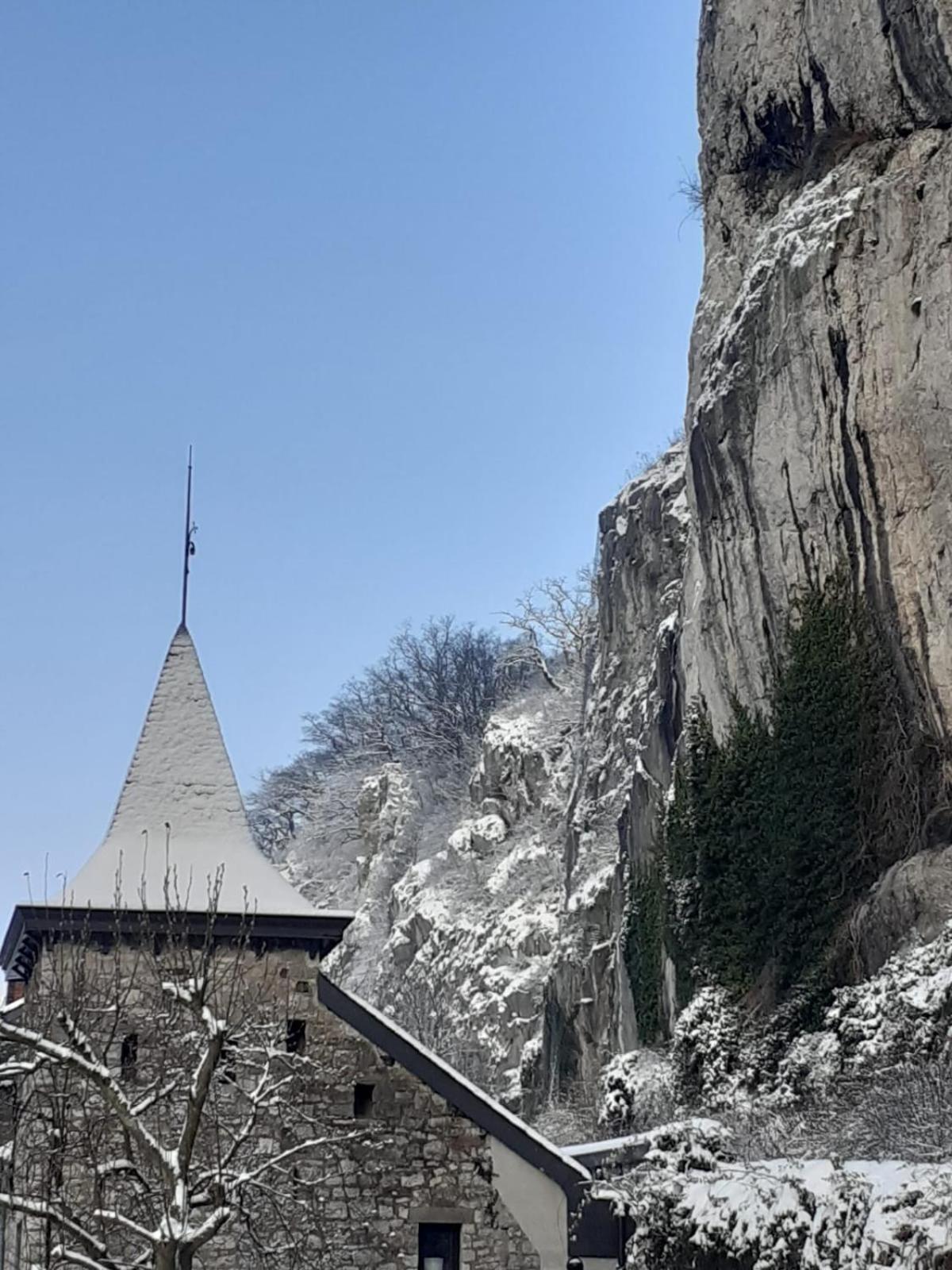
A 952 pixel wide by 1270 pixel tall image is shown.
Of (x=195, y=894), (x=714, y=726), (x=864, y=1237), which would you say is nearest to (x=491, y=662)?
(x=714, y=726)

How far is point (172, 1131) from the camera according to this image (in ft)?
37.3

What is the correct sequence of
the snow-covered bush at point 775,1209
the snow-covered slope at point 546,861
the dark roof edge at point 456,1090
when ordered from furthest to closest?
the snow-covered slope at point 546,861, the dark roof edge at point 456,1090, the snow-covered bush at point 775,1209

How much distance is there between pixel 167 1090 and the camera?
30.3ft

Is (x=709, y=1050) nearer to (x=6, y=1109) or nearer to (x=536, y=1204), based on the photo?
(x=536, y=1204)

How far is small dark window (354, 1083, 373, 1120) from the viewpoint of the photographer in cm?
1176

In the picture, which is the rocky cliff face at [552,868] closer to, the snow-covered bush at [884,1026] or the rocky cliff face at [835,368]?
the rocky cliff face at [835,368]

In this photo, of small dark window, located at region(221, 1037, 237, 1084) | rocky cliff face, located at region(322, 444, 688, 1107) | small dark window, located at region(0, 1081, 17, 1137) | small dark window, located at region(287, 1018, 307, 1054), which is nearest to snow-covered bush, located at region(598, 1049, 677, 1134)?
rocky cliff face, located at region(322, 444, 688, 1107)

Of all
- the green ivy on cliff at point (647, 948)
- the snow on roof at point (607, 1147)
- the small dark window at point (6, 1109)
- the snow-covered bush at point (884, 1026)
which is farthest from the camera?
the green ivy on cliff at point (647, 948)

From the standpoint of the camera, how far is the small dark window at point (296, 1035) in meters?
12.0

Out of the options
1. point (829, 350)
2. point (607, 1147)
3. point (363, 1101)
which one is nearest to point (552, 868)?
point (829, 350)

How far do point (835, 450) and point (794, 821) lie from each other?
15.1 ft

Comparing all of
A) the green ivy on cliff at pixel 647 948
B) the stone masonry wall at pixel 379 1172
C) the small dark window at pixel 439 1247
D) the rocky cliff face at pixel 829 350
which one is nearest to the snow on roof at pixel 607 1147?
the stone masonry wall at pixel 379 1172

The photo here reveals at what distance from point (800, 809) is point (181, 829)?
889cm

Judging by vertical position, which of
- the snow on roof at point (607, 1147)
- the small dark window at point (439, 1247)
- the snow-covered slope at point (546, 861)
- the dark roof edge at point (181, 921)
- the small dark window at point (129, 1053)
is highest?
the snow-covered slope at point (546, 861)
